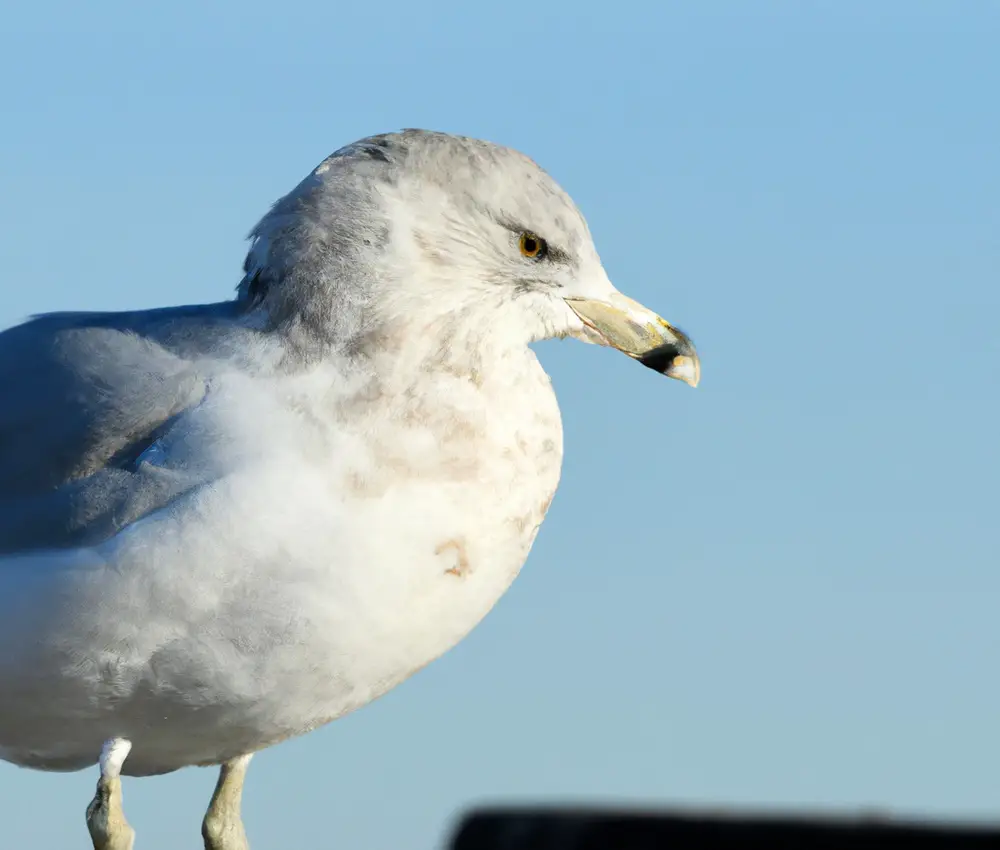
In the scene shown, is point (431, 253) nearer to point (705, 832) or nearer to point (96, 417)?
point (96, 417)

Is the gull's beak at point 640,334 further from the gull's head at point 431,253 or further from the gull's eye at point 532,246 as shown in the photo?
the gull's eye at point 532,246

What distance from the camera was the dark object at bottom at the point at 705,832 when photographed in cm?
203

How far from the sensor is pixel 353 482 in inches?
193

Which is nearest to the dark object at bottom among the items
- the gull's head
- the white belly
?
the white belly

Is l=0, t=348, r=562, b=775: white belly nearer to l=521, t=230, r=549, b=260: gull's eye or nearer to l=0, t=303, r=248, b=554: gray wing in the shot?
l=0, t=303, r=248, b=554: gray wing

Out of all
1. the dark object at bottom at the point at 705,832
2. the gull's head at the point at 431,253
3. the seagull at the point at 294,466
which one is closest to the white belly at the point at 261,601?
the seagull at the point at 294,466

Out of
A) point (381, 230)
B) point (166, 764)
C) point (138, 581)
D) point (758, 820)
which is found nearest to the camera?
point (758, 820)

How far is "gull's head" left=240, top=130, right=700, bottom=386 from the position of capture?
5.07 m

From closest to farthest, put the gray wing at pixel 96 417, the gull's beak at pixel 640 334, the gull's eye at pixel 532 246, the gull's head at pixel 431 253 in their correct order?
the gray wing at pixel 96 417
the gull's head at pixel 431 253
the gull's eye at pixel 532 246
the gull's beak at pixel 640 334

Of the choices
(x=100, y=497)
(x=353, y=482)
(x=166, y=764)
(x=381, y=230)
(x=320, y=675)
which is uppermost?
(x=381, y=230)

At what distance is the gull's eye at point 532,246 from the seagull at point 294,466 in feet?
0.05

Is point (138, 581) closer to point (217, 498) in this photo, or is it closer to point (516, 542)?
point (217, 498)

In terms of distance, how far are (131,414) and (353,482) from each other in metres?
0.80

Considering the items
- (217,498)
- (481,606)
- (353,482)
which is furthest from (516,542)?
(217,498)
